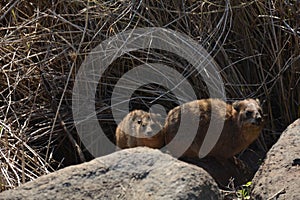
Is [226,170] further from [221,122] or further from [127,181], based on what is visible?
[127,181]

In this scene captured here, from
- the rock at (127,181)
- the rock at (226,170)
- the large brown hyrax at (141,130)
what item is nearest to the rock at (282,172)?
the rock at (127,181)

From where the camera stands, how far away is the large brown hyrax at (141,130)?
17.7 feet

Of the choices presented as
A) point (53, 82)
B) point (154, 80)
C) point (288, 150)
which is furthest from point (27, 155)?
point (288, 150)

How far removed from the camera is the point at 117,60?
5867mm

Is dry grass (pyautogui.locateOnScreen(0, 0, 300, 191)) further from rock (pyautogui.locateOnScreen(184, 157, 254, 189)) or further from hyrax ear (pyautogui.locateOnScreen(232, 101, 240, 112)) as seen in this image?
rock (pyautogui.locateOnScreen(184, 157, 254, 189))

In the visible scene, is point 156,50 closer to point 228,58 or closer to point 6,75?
point 228,58

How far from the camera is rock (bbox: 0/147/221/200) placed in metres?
3.39

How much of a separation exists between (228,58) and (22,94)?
5.77 feet

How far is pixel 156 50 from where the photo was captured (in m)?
5.80

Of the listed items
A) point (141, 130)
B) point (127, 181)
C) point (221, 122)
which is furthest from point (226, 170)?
point (127, 181)

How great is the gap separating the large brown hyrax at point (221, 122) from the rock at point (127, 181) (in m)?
1.73

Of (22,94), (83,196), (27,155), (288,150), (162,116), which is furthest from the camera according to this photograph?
(22,94)

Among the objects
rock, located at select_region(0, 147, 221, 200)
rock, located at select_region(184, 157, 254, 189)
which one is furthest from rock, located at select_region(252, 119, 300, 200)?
rock, located at select_region(184, 157, 254, 189)

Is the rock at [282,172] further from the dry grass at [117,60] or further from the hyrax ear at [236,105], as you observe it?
the dry grass at [117,60]
